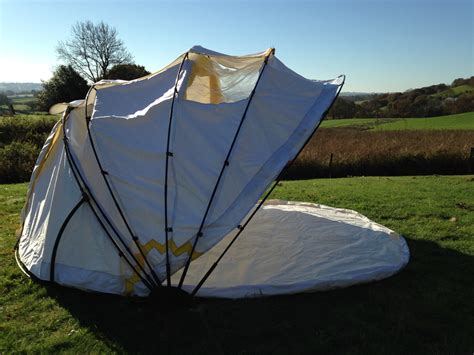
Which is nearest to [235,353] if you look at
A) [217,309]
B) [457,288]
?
[217,309]

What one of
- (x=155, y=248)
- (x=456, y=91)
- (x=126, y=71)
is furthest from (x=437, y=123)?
(x=155, y=248)

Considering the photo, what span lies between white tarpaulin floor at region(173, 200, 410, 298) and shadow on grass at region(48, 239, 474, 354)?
5.7 inches

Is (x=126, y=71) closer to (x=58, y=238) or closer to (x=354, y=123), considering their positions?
(x=354, y=123)

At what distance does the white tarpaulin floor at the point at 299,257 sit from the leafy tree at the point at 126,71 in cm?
2893

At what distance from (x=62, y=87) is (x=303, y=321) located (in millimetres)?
33654

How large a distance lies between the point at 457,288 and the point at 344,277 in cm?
133

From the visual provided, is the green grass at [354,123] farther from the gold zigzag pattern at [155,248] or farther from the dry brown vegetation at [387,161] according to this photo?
the gold zigzag pattern at [155,248]

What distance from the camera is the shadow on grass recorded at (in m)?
3.71

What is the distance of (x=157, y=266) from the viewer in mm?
4223

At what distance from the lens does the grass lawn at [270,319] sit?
147 inches

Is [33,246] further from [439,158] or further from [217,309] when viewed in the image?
[439,158]

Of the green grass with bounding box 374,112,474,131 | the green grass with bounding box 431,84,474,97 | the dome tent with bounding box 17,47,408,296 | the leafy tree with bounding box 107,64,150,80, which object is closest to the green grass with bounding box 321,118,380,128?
the green grass with bounding box 374,112,474,131

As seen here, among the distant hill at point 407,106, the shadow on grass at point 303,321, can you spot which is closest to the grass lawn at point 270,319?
the shadow on grass at point 303,321

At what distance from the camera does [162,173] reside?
434 cm
